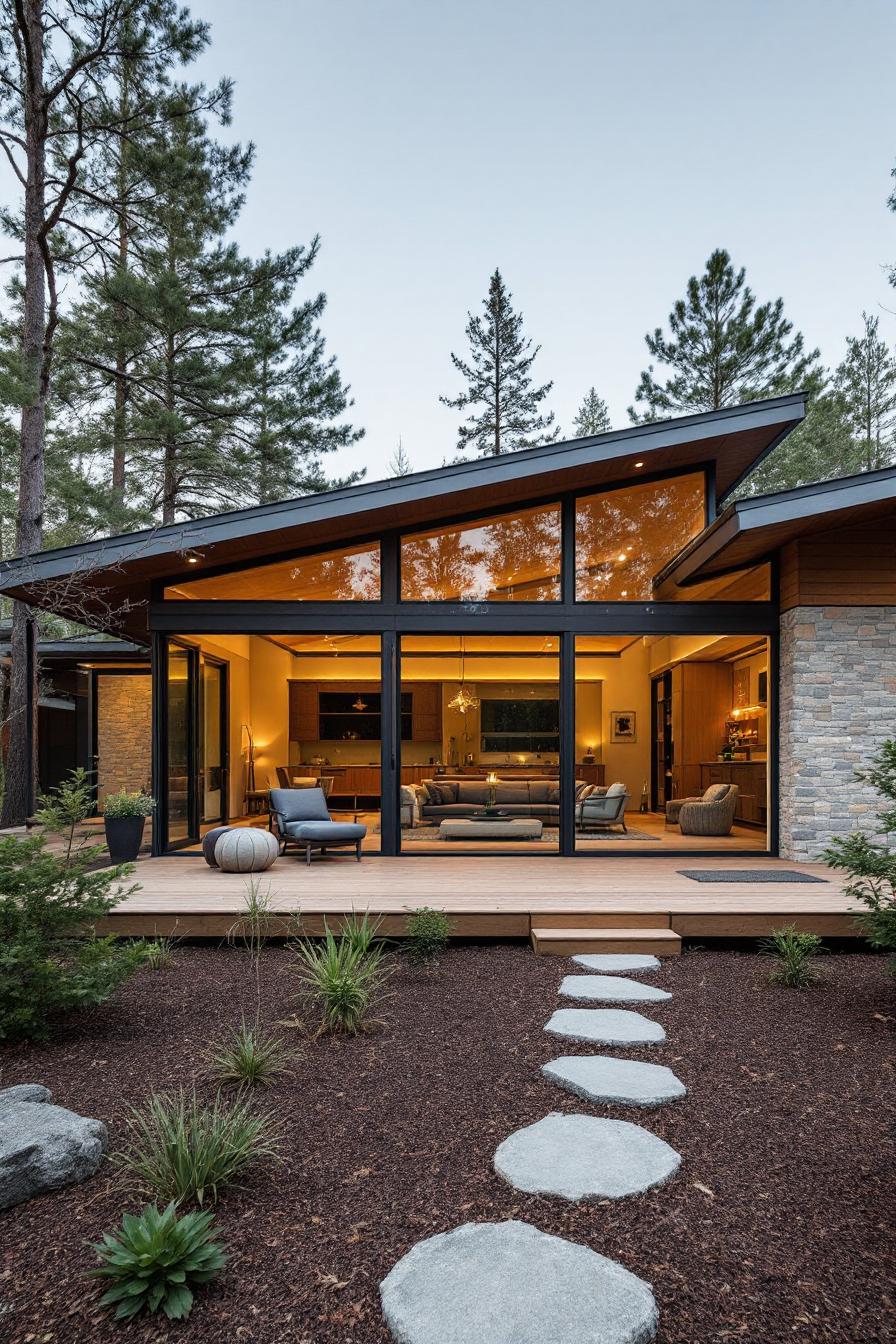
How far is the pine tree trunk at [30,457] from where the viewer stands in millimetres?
10359

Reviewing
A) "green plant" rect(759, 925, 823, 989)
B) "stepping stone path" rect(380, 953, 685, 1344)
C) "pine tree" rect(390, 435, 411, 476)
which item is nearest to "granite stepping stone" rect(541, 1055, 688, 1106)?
"stepping stone path" rect(380, 953, 685, 1344)

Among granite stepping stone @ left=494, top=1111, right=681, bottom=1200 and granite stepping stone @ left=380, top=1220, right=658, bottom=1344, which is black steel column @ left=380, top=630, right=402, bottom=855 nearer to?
granite stepping stone @ left=494, top=1111, right=681, bottom=1200

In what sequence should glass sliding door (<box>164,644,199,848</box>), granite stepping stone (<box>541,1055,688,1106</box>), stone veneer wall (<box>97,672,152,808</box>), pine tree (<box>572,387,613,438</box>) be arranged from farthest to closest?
pine tree (<box>572,387,613,438</box>)
stone veneer wall (<box>97,672,152,808</box>)
glass sliding door (<box>164,644,199,848</box>)
granite stepping stone (<box>541,1055,688,1106</box>)

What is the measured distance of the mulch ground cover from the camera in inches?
76.9

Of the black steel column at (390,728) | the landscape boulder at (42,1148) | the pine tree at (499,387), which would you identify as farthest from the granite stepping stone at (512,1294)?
the pine tree at (499,387)

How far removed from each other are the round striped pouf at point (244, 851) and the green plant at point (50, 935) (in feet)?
10.9

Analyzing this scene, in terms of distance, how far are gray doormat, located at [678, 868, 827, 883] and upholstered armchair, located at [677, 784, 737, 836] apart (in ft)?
11.0

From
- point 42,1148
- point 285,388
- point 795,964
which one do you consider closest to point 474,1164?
point 42,1148

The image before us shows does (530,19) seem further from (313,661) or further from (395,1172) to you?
(395,1172)

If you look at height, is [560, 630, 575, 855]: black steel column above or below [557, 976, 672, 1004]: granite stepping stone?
above

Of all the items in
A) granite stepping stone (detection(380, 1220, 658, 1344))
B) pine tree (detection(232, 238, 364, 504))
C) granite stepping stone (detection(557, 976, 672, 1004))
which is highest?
pine tree (detection(232, 238, 364, 504))

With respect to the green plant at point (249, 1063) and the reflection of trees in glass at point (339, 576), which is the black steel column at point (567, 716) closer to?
the reflection of trees in glass at point (339, 576)

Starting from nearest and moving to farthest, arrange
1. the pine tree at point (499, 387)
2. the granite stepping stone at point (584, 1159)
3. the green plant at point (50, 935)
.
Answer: the granite stepping stone at point (584, 1159) < the green plant at point (50, 935) < the pine tree at point (499, 387)

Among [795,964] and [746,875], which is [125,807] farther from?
[795,964]
